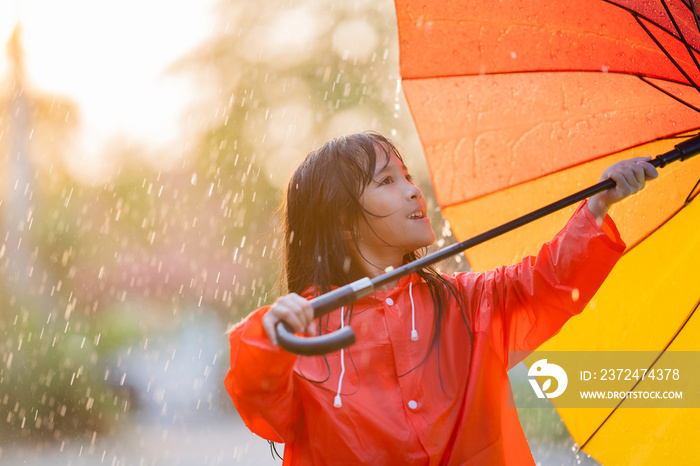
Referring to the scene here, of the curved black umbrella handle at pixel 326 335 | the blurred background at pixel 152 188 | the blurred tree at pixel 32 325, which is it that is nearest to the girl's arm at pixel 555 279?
the curved black umbrella handle at pixel 326 335

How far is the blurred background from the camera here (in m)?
7.48

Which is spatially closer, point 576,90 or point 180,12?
point 576,90

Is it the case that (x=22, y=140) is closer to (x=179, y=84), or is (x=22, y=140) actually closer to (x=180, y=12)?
(x=179, y=84)

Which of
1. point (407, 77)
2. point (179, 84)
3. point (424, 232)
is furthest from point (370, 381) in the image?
point (179, 84)

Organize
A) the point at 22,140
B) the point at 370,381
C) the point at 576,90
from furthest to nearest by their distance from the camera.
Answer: the point at 22,140, the point at 576,90, the point at 370,381

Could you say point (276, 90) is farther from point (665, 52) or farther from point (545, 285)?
point (545, 285)

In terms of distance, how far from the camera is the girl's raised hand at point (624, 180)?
1.53 m

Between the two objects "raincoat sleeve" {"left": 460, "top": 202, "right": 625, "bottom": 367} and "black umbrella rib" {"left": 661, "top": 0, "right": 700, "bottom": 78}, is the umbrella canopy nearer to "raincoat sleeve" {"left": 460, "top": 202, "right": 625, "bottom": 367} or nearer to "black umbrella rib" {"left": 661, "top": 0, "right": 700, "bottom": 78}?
"black umbrella rib" {"left": 661, "top": 0, "right": 700, "bottom": 78}

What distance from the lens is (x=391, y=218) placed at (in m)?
1.86

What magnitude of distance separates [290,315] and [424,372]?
0.53 m

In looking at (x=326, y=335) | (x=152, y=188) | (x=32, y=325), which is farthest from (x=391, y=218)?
(x=152, y=188)

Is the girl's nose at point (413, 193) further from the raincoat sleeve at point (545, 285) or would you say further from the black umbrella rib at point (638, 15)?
the black umbrella rib at point (638, 15)

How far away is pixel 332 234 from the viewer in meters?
1.98

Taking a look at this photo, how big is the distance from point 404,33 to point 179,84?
26.7ft
